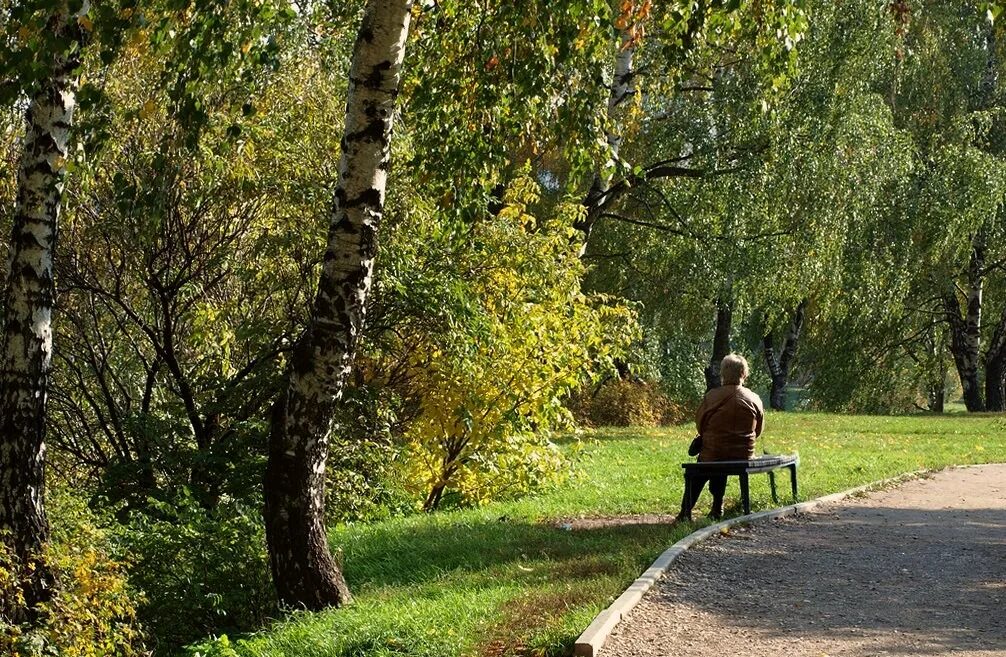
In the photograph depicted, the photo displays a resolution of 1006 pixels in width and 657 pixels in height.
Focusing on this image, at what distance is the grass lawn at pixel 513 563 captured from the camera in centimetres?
749

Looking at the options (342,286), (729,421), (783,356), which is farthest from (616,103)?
(783,356)

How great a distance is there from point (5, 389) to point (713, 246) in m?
16.0

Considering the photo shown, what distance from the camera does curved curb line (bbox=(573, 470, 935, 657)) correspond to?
6.99 metres

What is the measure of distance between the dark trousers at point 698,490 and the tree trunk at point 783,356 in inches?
1144

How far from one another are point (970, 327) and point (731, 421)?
25.5m

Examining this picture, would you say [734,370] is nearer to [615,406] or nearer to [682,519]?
[682,519]

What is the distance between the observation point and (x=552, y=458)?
15.2 m

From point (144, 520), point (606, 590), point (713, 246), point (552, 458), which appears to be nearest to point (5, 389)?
point (144, 520)

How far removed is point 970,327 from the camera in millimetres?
34281

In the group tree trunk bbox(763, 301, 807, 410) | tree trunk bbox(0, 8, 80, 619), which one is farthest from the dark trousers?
tree trunk bbox(763, 301, 807, 410)

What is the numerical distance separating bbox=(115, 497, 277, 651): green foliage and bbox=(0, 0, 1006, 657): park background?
0.03 meters

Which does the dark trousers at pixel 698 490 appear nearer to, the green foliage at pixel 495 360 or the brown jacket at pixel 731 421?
the brown jacket at pixel 731 421

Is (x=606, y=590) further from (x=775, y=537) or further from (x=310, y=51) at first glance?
(x=310, y=51)

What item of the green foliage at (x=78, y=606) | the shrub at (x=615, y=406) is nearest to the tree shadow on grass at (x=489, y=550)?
the green foliage at (x=78, y=606)
